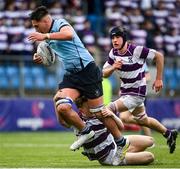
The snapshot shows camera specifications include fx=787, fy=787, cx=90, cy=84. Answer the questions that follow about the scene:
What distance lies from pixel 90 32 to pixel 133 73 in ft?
37.5

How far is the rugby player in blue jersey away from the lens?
1226cm

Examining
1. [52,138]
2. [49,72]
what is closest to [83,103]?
[52,138]

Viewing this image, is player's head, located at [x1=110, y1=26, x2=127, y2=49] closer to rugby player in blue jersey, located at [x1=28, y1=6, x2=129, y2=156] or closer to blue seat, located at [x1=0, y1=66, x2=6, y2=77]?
rugby player in blue jersey, located at [x1=28, y1=6, x2=129, y2=156]

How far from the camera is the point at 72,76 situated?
1289cm

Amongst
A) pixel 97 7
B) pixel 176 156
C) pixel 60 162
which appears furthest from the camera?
pixel 97 7

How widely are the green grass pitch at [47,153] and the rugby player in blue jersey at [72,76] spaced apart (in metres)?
0.63

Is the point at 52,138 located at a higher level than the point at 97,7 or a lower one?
lower

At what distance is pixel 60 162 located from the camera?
43.3 ft

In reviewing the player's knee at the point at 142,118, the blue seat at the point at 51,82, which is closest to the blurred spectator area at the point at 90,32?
the blue seat at the point at 51,82

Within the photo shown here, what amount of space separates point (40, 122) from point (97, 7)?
739 centimetres

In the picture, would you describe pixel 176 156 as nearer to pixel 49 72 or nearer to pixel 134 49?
pixel 134 49

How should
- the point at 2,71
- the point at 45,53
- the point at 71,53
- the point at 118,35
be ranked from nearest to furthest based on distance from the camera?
the point at 71,53, the point at 45,53, the point at 118,35, the point at 2,71

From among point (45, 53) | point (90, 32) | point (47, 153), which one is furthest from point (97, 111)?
point (90, 32)

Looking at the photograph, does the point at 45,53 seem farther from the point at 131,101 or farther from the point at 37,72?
the point at 37,72
